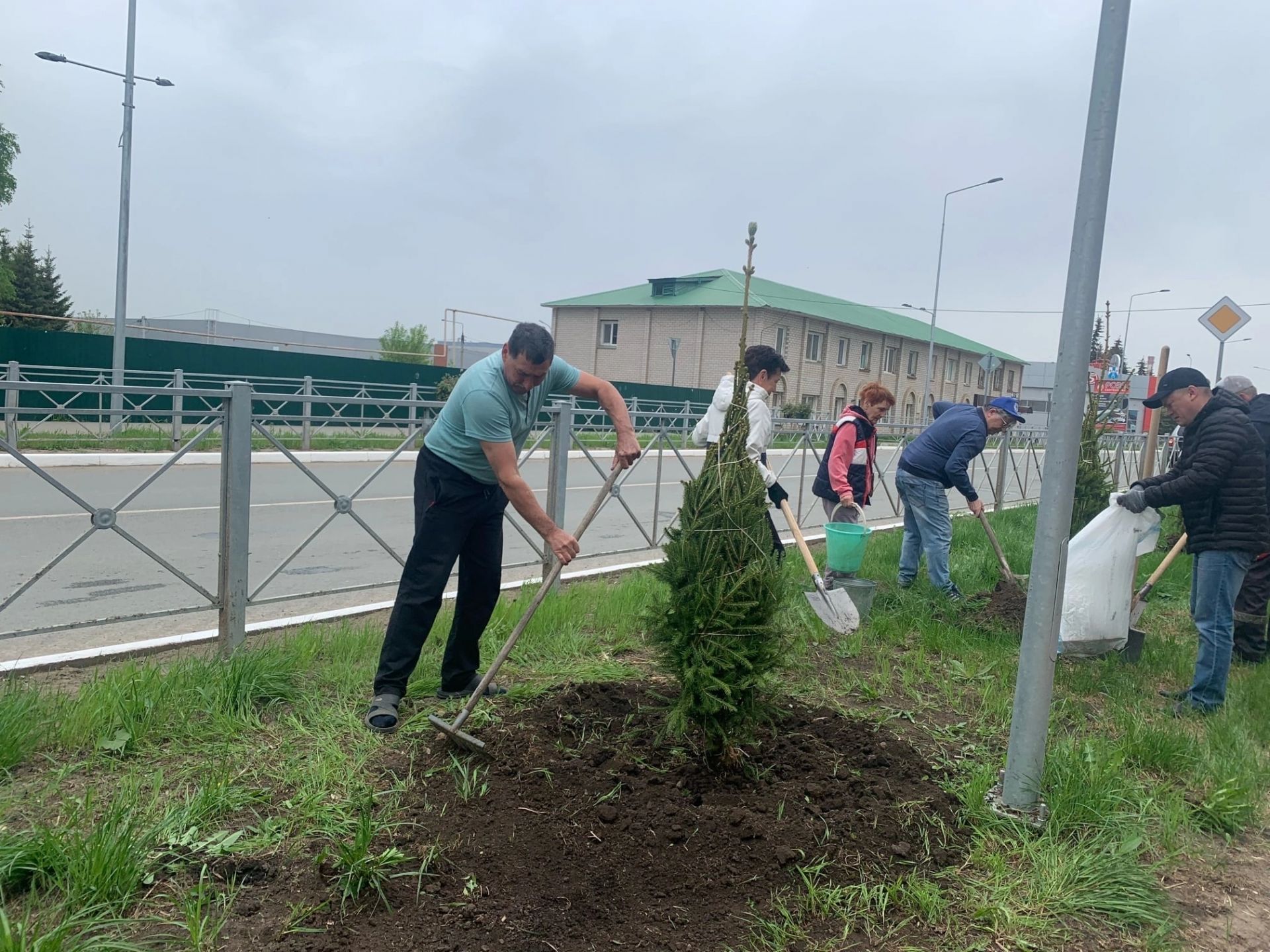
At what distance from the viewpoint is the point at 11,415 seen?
418 cm

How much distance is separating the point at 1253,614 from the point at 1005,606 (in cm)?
139

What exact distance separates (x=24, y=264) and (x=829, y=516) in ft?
145

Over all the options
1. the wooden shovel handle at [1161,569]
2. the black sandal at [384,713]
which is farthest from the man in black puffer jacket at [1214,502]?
the black sandal at [384,713]

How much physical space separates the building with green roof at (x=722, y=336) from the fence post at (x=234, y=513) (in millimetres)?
31287

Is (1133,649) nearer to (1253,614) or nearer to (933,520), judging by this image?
(1253,614)

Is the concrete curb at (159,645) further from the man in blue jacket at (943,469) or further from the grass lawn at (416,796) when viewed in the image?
the man in blue jacket at (943,469)

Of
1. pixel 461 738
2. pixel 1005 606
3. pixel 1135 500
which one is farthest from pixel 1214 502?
pixel 461 738

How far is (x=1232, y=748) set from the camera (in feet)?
12.4

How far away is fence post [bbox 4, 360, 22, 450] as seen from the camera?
390 centimetres

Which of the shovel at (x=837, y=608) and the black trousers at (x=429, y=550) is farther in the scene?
the shovel at (x=837, y=608)

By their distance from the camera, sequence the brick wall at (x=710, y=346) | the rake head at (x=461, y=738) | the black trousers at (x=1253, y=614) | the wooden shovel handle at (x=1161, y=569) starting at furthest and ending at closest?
1. the brick wall at (x=710, y=346)
2. the black trousers at (x=1253, y=614)
3. the wooden shovel handle at (x=1161, y=569)
4. the rake head at (x=461, y=738)

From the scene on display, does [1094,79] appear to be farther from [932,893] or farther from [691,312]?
[691,312]

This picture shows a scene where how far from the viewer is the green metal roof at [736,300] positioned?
127ft

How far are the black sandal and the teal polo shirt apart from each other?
944 mm
